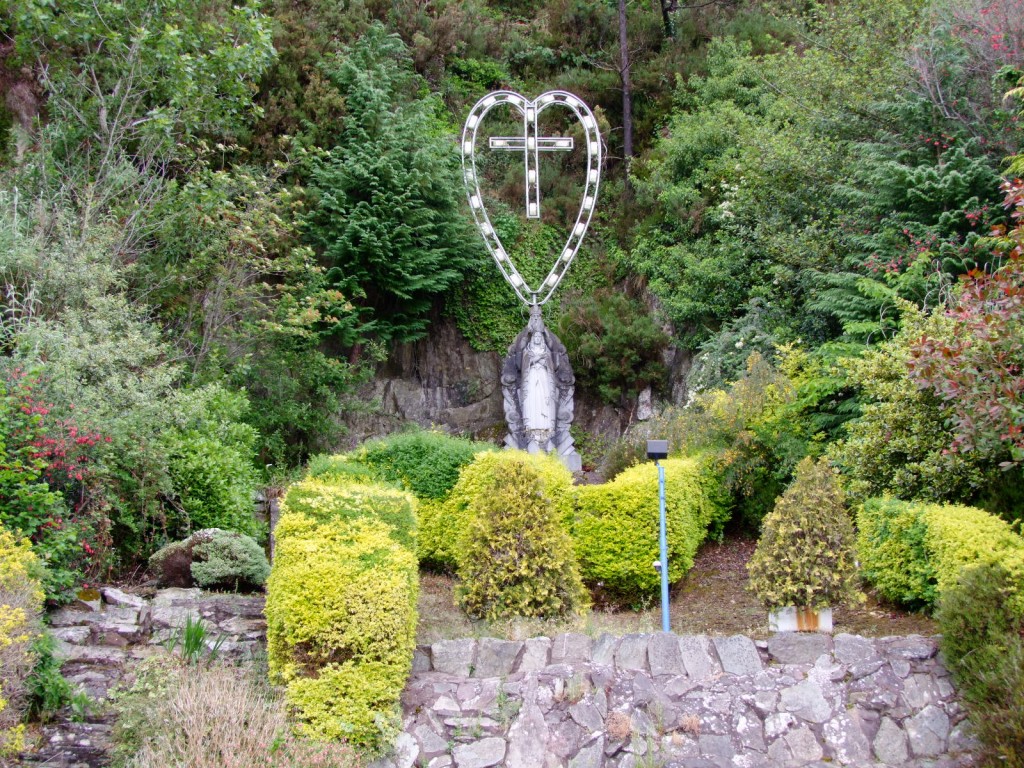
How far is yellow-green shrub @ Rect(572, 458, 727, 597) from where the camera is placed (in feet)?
30.9

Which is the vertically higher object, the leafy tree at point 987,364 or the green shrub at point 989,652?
the leafy tree at point 987,364

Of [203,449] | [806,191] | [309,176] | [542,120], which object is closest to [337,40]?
[309,176]

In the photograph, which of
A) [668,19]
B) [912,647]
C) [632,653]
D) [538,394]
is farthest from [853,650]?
[668,19]

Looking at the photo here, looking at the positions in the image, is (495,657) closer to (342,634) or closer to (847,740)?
(342,634)

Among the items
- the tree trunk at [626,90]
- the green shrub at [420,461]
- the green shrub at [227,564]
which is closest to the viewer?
the green shrub at [227,564]

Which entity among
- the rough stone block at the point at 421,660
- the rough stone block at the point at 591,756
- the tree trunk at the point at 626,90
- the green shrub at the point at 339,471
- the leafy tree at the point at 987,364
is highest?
the tree trunk at the point at 626,90

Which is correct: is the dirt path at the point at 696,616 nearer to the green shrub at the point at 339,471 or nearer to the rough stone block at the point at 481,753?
the rough stone block at the point at 481,753

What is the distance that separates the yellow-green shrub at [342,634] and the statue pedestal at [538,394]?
696 centimetres

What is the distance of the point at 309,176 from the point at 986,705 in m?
13.5

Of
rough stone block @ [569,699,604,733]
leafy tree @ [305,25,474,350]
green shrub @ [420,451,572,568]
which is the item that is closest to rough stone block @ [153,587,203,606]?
green shrub @ [420,451,572,568]

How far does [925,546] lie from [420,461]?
565 centimetres

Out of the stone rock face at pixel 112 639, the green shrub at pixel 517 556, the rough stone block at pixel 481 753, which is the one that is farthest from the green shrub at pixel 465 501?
the rough stone block at pixel 481 753

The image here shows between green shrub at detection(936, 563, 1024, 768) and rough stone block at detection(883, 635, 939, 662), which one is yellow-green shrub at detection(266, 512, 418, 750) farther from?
green shrub at detection(936, 563, 1024, 768)

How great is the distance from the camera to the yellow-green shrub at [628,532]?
9.41 meters
